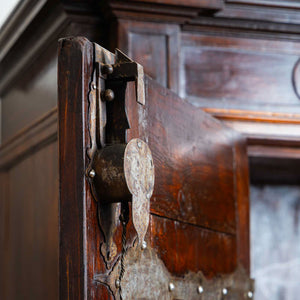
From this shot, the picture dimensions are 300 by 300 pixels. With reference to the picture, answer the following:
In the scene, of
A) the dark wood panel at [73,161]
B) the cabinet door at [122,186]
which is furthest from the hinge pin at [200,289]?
the dark wood panel at [73,161]

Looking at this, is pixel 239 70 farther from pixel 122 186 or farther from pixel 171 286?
pixel 122 186

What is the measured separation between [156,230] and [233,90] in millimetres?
766

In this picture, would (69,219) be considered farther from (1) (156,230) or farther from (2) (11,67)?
(2) (11,67)

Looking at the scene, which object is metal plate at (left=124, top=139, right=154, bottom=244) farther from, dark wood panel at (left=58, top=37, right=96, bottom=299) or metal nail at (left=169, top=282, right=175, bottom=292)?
metal nail at (left=169, top=282, right=175, bottom=292)

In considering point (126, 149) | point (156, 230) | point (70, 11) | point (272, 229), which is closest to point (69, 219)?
point (126, 149)

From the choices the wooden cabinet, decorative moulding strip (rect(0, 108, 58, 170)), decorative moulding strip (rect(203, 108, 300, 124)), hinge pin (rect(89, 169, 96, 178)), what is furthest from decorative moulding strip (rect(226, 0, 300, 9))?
hinge pin (rect(89, 169, 96, 178))

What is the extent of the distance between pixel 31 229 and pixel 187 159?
798mm

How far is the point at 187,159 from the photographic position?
1444mm

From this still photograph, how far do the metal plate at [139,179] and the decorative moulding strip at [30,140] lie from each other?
0.77 m

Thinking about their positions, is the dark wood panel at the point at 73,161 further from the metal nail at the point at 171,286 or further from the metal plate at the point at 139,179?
the metal nail at the point at 171,286

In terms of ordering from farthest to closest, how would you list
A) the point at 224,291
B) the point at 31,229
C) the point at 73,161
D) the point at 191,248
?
the point at 31,229 → the point at 224,291 → the point at 191,248 → the point at 73,161

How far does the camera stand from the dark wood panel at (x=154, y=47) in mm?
1713

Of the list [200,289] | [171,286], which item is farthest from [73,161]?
[200,289]

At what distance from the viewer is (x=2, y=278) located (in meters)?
2.24
